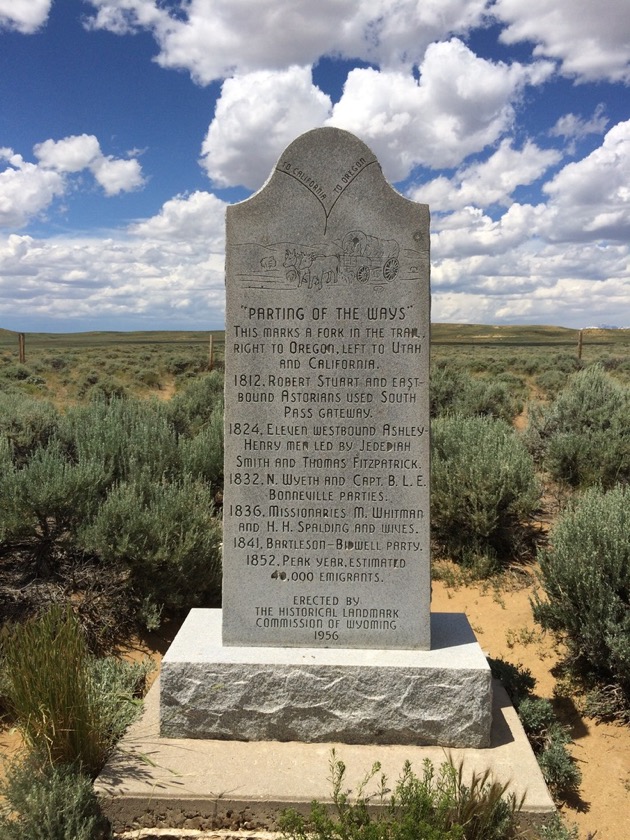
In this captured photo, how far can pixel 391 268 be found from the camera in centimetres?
339

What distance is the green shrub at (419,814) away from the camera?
234 centimetres

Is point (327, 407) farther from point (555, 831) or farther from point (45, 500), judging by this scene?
point (45, 500)

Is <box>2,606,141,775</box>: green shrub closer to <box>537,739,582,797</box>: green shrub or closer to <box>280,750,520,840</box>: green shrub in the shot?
<box>280,750,520,840</box>: green shrub

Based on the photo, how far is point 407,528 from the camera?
3.48 m

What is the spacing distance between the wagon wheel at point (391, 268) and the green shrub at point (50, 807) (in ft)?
8.97

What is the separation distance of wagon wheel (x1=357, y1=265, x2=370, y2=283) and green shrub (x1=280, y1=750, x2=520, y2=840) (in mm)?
2242

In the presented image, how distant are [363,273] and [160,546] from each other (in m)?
2.69

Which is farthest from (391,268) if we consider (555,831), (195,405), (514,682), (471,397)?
(471,397)

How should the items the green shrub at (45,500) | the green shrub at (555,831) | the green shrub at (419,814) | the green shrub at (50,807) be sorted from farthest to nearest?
the green shrub at (45,500) → the green shrub at (555,831) → the green shrub at (50,807) → the green shrub at (419,814)

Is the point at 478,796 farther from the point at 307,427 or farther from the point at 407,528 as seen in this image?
the point at 307,427

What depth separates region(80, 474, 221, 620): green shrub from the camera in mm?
4906

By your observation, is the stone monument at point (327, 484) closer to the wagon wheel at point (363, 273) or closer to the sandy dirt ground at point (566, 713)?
the wagon wheel at point (363, 273)

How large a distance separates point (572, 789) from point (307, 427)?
240 centimetres

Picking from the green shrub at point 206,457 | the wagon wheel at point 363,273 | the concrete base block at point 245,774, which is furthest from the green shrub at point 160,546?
the wagon wheel at point 363,273
